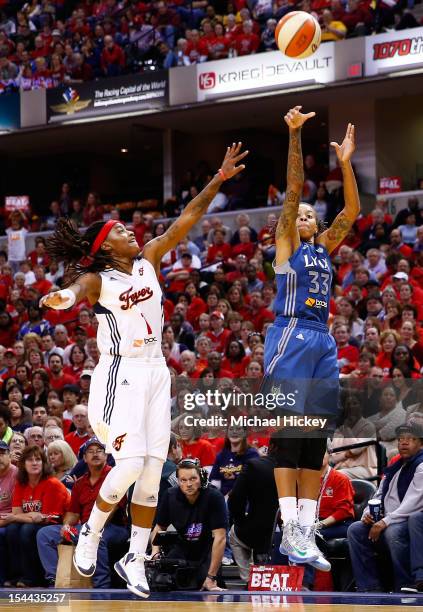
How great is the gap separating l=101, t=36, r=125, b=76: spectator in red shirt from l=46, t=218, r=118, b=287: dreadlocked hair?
17.1 meters

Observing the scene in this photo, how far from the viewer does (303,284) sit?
8.83m

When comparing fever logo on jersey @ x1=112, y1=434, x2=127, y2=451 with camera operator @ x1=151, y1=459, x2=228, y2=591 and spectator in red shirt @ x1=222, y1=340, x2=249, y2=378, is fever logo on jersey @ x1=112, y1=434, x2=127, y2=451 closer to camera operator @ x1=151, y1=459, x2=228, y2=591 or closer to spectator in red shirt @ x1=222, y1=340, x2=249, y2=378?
camera operator @ x1=151, y1=459, x2=228, y2=591

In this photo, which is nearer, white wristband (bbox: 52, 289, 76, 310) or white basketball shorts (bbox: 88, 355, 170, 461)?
white wristband (bbox: 52, 289, 76, 310)

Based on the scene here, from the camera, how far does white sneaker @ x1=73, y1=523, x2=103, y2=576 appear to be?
8266 mm

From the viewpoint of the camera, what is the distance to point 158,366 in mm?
8344

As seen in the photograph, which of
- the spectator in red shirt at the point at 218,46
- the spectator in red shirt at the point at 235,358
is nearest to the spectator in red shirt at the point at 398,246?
the spectator in red shirt at the point at 235,358

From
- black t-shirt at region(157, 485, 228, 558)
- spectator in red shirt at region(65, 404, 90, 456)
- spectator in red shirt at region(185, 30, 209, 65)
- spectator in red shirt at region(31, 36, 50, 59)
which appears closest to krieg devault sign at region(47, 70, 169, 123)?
spectator in red shirt at region(185, 30, 209, 65)

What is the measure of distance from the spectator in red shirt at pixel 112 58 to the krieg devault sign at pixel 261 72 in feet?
7.90

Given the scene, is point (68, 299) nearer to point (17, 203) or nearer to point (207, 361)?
point (207, 361)

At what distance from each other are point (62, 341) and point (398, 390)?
8097mm

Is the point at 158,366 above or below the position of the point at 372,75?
below

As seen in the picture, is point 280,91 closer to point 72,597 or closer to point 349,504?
point 349,504

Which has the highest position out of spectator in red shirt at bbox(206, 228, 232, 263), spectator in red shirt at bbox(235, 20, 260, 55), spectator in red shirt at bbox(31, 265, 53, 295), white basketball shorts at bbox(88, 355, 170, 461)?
spectator in red shirt at bbox(235, 20, 260, 55)

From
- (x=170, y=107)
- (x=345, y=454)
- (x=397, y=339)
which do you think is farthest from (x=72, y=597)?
(x=170, y=107)
